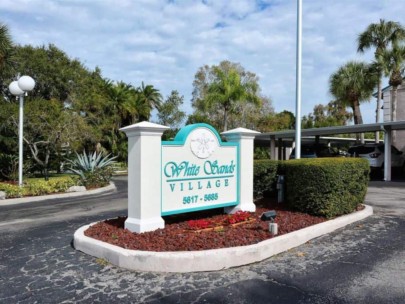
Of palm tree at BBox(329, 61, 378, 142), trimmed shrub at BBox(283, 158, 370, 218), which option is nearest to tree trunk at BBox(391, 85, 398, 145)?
palm tree at BBox(329, 61, 378, 142)

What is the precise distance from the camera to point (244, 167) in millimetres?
7797

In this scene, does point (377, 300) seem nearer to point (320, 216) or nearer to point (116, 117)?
point (320, 216)

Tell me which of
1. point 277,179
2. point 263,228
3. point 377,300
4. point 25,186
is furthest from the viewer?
point 25,186

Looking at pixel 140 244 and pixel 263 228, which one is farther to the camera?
pixel 263 228

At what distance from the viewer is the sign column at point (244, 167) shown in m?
7.73

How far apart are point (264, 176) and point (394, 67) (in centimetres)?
1834

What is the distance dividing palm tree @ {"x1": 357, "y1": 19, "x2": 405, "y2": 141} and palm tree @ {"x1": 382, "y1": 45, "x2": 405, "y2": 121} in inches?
18.6

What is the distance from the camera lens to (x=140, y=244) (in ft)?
17.2

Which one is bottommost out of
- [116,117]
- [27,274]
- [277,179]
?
[27,274]

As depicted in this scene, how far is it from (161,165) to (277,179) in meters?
3.80

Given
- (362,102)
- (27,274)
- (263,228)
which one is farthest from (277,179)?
(362,102)

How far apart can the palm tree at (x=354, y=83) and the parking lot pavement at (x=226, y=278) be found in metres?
21.9

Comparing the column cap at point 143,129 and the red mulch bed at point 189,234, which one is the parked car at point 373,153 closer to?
the red mulch bed at point 189,234

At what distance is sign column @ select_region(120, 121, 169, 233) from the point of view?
5.95 meters
